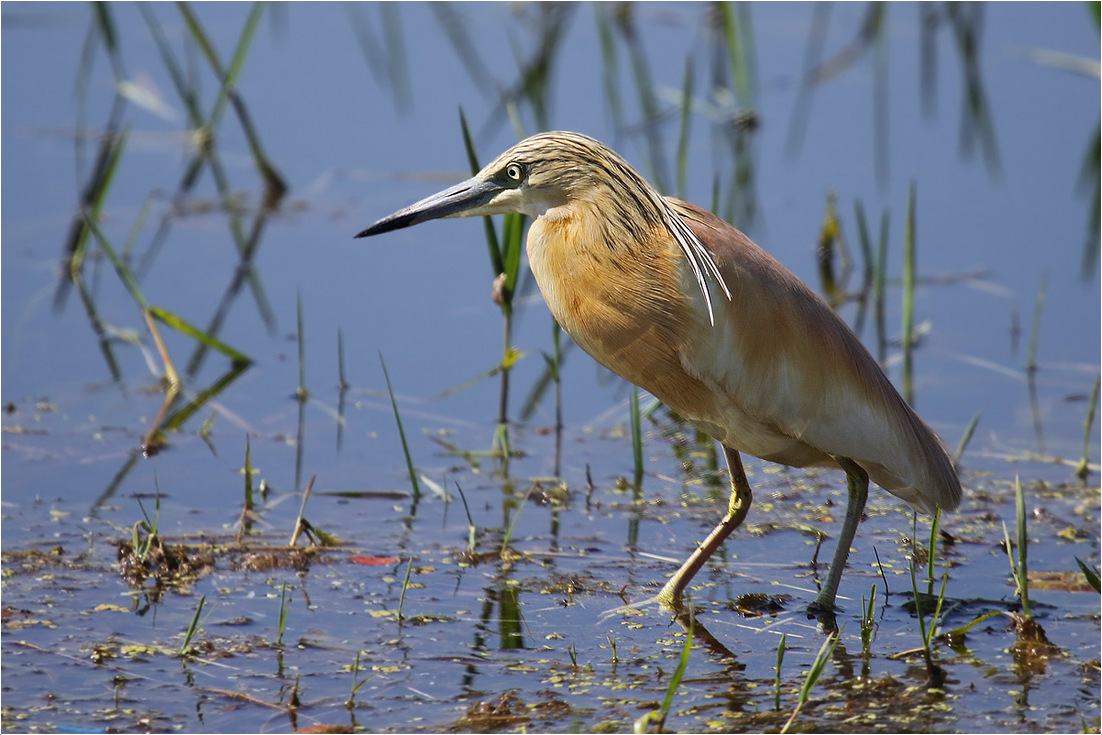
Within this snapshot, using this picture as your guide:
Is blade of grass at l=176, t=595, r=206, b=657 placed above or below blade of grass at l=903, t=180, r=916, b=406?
below

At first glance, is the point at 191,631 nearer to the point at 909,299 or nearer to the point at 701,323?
the point at 701,323

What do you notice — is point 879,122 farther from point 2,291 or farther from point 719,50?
point 2,291

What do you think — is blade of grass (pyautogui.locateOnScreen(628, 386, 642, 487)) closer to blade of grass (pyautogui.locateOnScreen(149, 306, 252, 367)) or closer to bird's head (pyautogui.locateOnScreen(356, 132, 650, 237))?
bird's head (pyautogui.locateOnScreen(356, 132, 650, 237))

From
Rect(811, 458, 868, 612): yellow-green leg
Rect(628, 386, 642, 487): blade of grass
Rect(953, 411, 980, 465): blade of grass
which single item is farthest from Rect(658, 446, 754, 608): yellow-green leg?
Rect(953, 411, 980, 465): blade of grass

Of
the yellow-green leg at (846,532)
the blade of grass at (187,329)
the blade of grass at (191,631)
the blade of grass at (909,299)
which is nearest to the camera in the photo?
the blade of grass at (191,631)

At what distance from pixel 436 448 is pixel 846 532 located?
1927 mm

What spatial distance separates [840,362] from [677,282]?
0.63 meters

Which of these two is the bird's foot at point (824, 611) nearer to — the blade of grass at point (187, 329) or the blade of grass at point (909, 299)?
the blade of grass at point (909, 299)

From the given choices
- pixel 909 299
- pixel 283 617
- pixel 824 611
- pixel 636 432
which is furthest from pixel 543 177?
pixel 909 299

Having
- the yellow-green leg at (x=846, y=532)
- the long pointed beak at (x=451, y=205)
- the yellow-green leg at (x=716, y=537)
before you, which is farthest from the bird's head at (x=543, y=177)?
the yellow-green leg at (x=846, y=532)

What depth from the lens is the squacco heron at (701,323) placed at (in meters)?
3.74

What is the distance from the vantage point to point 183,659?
3.52m

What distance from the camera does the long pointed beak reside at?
3.86 metres

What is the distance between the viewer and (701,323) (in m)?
3.79
